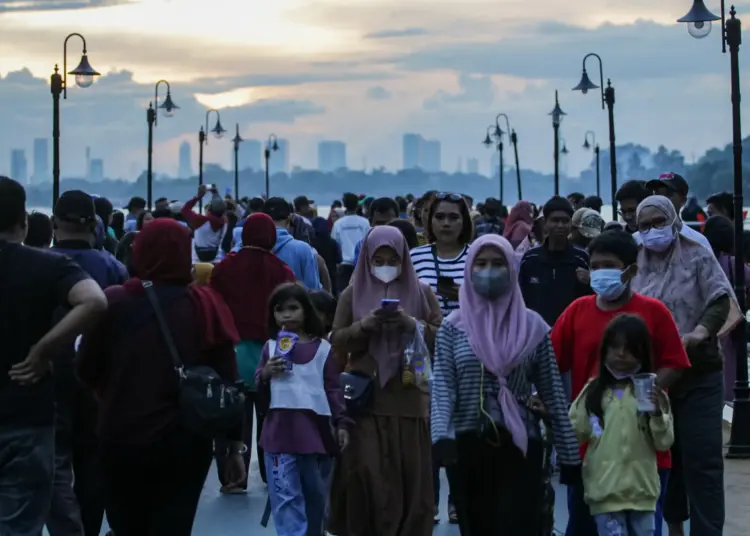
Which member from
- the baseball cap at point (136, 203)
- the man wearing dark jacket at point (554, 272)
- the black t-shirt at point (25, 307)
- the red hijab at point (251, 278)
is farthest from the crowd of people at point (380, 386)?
the baseball cap at point (136, 203)

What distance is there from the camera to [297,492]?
8297mm

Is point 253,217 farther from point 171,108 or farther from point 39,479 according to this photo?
point 171,108

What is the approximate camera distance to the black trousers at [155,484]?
6.34 m

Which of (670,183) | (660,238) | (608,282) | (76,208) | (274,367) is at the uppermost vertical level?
(670,183)

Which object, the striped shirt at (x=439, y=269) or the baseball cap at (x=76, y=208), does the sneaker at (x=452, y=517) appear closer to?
the striped shirt at (x=439, y=269)

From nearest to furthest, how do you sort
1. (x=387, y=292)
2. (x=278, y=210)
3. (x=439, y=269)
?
1. (x=387, y=292)
2. (x=439, y=269)
3. (x=278, y=210)

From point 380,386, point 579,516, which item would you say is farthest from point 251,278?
point 579,516

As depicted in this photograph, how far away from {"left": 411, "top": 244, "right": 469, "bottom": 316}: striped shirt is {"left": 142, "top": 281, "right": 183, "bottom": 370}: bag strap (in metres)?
2.78

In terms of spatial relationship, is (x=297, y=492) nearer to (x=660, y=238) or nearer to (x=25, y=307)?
(x=660, y=238)

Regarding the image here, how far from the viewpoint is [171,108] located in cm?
4266

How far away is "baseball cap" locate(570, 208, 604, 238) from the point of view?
1230 cm

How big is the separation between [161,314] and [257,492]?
5.22 m

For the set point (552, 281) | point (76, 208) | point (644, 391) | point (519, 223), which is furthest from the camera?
point (519, 223)

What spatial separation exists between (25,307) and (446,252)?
3.28 metres
